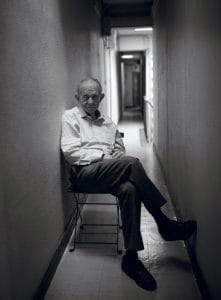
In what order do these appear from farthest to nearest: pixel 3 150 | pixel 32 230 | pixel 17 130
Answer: pixel 32 230
pixel 17 130
pixel 3 150

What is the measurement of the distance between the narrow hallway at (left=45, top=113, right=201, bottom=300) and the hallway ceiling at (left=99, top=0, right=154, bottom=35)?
4217 mm

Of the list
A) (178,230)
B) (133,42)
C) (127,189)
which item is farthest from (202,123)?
(133,42)

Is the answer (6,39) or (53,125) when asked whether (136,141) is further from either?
(6,39)

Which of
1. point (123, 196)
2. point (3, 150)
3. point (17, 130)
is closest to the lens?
point (3, 150)

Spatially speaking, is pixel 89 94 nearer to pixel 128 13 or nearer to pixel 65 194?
pixel 65 194

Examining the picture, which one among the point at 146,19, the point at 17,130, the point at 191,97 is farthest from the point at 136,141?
the point at 17,130

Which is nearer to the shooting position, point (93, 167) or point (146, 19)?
point (93, 167)

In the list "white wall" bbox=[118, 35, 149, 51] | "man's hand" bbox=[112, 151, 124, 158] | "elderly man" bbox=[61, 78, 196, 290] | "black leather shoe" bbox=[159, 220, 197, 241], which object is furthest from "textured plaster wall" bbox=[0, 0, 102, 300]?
"white wall" bbox=[118, 35, 149, 51]

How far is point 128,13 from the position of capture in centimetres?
625

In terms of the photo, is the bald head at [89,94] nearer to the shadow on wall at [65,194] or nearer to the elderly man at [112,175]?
the elderly man at [112,175]

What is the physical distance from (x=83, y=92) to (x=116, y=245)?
126 centimetres

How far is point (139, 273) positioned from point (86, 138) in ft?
3.65

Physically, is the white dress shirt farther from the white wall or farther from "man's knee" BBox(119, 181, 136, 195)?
the white wall

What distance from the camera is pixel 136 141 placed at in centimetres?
747
